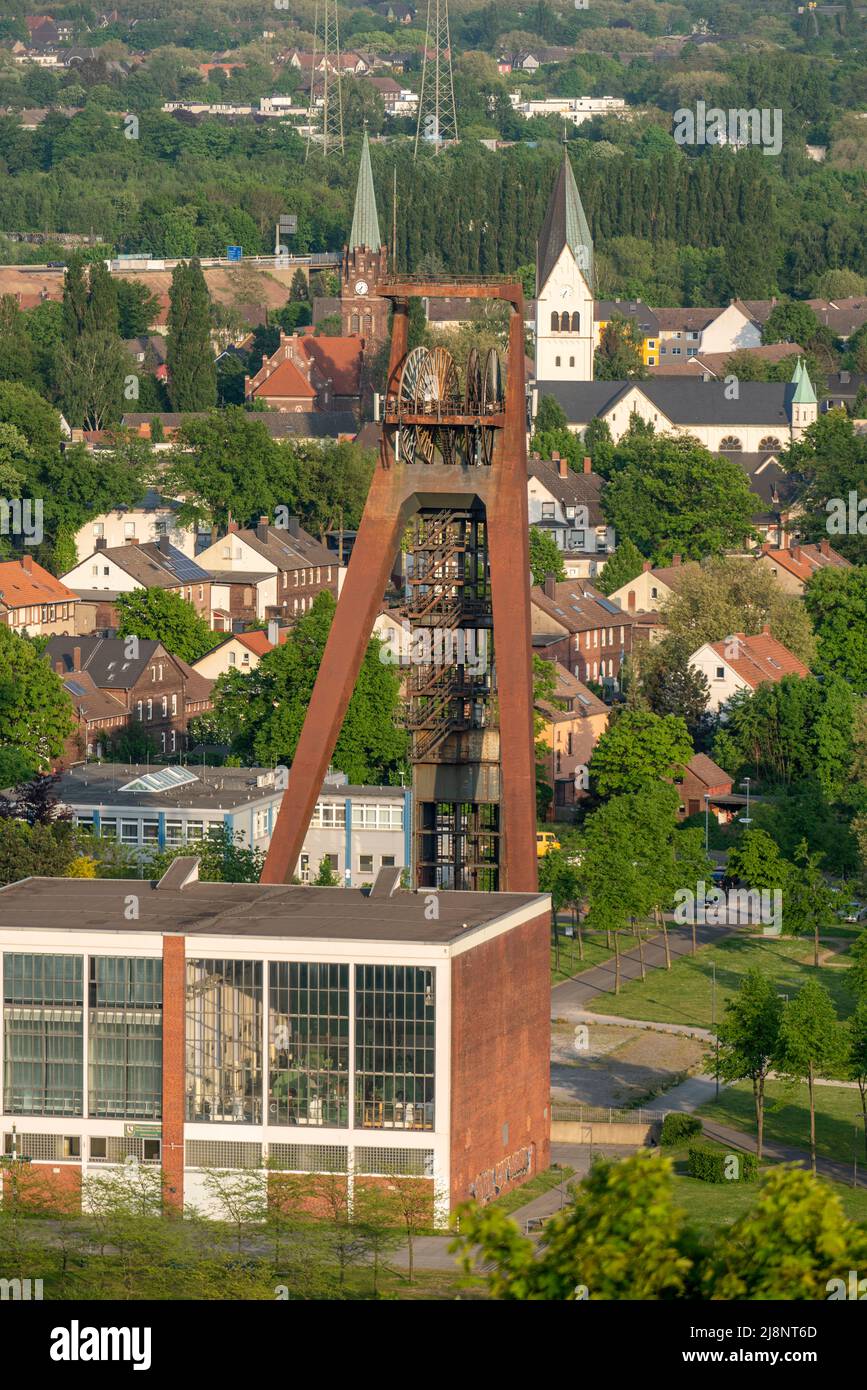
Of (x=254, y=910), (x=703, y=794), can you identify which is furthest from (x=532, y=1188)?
(x=703, y=794)

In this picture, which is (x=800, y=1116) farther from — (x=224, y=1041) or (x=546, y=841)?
(x=546, y=841)

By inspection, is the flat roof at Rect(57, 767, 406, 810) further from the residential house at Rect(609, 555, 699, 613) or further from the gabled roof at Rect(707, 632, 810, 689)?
the residential house at Rect(609, 555, 699, 613)

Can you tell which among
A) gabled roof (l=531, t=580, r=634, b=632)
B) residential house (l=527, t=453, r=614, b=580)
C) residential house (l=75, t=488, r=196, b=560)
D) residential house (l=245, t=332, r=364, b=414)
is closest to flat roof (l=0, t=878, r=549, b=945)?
gabled roof (l=531, t=580, r=634, b=632)

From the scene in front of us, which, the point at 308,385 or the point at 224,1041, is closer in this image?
the point at 224,1041

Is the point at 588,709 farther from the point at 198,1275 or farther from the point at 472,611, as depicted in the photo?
the point at 198,1275

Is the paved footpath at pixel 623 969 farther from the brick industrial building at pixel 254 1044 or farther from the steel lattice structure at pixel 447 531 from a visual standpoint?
the brick industrial building at pixel 254 1044

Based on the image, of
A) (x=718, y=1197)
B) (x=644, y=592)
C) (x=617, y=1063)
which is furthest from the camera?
(x=644, y=592)
